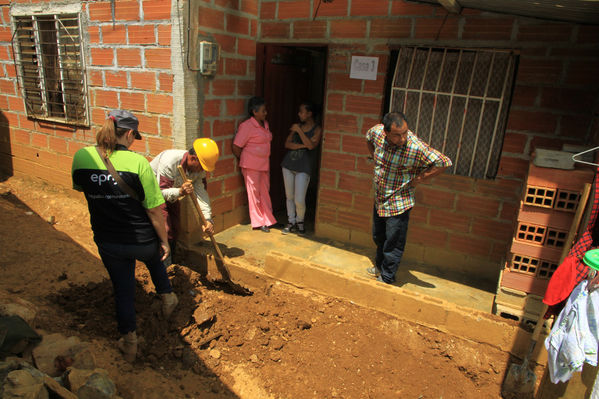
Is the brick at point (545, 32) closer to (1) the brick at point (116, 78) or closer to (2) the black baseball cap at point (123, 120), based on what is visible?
(2) the black baseball cap at point (123, 120)

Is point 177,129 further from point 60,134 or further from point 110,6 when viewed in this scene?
point 60,134

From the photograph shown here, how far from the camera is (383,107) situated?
188 inches

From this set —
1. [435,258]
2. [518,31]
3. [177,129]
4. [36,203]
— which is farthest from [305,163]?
[36,203]

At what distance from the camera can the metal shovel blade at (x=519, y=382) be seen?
10.5ft

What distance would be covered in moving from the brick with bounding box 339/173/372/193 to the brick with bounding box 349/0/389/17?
1906 mm

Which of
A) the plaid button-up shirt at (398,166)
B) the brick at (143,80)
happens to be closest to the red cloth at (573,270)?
the plaid button-up shirt at (398,166)

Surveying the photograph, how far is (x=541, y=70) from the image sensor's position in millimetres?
3975

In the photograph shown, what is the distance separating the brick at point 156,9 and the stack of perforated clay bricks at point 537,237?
4.00m

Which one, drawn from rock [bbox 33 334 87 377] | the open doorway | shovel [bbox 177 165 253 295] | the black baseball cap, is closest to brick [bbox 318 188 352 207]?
the open doorway

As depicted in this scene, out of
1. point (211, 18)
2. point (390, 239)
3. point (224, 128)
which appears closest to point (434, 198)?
point (390, 239)

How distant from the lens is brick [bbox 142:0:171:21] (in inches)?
173

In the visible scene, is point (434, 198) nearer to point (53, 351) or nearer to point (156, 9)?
point (156, 9)

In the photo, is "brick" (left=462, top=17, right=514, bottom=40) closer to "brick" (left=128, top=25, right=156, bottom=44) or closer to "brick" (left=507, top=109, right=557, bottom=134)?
"brick" (left=507, top=109, right=557, bottom=134)

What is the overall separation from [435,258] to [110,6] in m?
4.98
